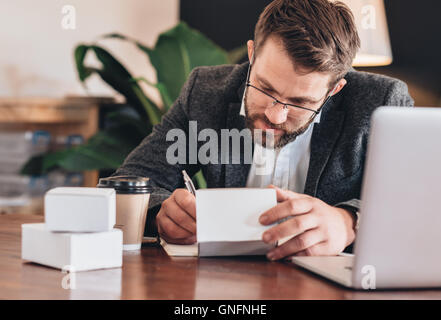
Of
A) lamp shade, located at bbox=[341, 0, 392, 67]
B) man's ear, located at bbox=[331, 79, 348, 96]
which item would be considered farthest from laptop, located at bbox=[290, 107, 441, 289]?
lamp shade, located at bbox=[341, 0, 392, 67]

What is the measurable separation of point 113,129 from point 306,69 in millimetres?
1592

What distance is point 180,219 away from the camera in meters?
1.06

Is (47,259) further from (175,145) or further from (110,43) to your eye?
(110,43)

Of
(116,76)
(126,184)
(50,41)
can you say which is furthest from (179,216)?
(50,41)

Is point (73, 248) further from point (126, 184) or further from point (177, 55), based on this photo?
point (177, 55)

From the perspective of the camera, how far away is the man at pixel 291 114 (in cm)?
127

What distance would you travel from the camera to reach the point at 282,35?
51.2 inches

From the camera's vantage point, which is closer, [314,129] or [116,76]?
[314,129]

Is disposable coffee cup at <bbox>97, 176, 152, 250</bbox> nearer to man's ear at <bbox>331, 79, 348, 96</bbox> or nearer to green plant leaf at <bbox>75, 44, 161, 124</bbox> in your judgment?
man's ear at <bbox>331, 79, 348, 96</bbox>

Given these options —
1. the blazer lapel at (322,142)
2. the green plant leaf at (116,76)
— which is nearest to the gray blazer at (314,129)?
the blazer lapel at (322,142)

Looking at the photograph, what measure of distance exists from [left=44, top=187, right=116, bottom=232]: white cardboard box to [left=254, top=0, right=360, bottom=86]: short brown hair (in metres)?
0.63

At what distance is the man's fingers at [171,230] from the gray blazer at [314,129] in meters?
0.20

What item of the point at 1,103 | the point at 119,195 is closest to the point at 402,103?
the point at 119,195

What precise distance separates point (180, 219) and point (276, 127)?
430 millimetres
